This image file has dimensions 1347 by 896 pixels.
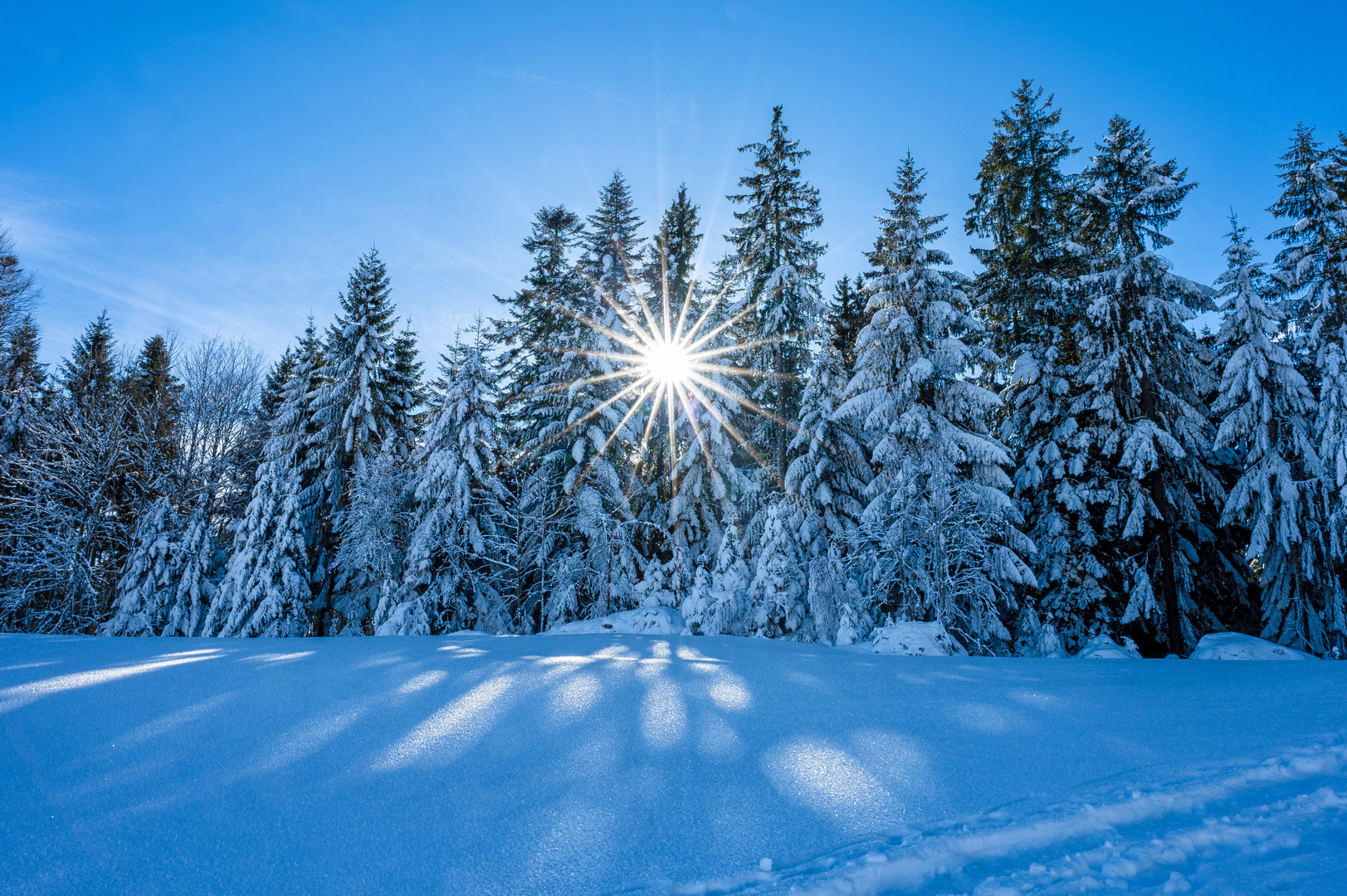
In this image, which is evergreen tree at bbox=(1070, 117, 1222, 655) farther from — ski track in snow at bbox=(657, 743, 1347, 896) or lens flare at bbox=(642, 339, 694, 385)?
ski track in snow at bbox=(657, 743, 1347, 896)

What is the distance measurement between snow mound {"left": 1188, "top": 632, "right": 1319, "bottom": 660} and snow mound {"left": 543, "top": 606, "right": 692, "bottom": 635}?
9.94m

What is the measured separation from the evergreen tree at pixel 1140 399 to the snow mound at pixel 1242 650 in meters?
4.37

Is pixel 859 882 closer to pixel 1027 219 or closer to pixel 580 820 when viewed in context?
pixel 580 820

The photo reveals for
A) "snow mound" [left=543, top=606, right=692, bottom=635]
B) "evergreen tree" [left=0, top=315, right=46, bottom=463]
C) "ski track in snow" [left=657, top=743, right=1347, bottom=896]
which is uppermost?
"evergreen tree" [left=0, top=315, right=46, bottom=463]

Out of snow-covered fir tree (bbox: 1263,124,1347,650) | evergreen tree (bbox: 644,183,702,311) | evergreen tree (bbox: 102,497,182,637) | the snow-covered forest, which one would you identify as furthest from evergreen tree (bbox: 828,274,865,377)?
evergreen tree (bbox: 102,497,182,637)

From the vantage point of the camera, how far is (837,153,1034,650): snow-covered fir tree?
41.2 feet

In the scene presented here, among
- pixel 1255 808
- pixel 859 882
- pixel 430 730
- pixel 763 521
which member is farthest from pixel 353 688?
pixel 763 521

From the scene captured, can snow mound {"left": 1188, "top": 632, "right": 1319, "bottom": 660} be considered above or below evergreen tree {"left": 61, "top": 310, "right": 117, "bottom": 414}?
below

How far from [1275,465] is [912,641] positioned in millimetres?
12219

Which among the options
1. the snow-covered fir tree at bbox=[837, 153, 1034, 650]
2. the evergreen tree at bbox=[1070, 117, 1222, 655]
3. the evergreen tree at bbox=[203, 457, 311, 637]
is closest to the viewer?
the snow-covered fir tree at bbox=[837, 153, 1034, 650]

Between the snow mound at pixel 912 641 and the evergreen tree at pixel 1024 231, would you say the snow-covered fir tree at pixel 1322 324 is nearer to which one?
the evergreen tree at pixel 1024 231

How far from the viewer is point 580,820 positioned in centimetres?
286

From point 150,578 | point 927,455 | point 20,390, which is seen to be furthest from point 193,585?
point 927,455

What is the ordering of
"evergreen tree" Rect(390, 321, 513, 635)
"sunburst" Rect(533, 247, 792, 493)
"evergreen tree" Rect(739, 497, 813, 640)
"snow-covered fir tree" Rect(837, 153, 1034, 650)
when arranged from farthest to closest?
"sunburst" Rect(533, 247, 792, 493), "evergreen tree" Rect(390, 321, 513, 635), "evergreen tree" Rect(739, 497, 813, 640), "snow-covered fir tree" Rect(837, 153, 1034, 650)
